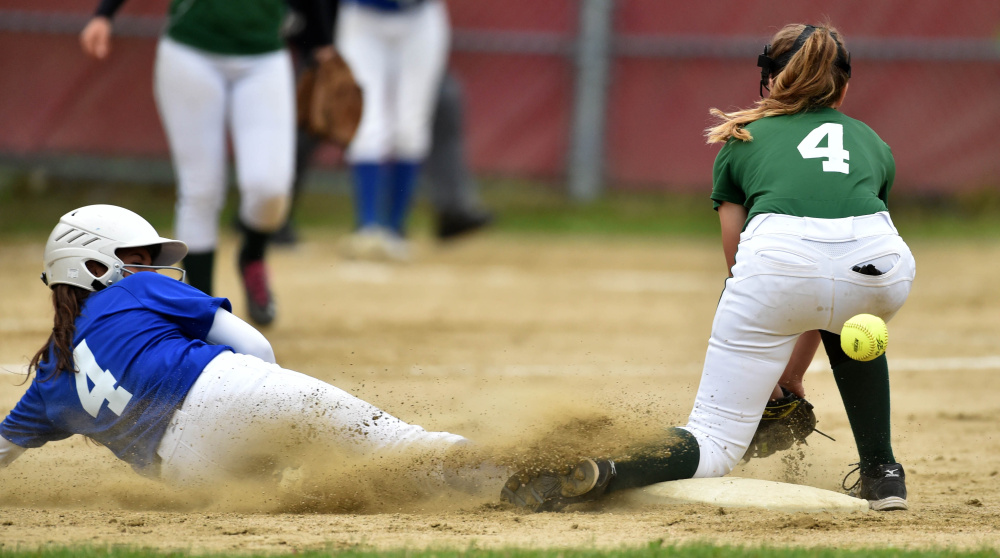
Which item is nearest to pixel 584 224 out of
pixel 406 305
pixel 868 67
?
pixel 868 67

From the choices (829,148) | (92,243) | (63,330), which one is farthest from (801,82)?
(63,330)

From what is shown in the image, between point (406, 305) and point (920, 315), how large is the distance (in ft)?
10.9

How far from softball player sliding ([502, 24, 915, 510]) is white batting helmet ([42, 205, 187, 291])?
1326mm

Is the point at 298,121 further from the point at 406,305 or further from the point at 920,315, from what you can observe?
the point at 920,315

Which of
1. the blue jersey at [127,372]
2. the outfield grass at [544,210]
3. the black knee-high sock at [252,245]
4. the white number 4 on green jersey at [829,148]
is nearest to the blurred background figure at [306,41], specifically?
the black knee-high sock at [252,245]

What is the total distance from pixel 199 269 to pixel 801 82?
3.14 metres

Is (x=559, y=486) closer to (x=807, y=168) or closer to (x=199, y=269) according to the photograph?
(x=807, y=168)

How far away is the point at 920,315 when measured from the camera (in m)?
7.35

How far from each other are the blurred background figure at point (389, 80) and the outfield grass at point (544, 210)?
2.24 m

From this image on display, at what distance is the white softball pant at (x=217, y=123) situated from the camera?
523 cm

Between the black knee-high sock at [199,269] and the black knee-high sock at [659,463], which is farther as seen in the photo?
the black knee-high sock at [199,269]

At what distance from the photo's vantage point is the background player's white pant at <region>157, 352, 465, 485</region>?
10.4 ft

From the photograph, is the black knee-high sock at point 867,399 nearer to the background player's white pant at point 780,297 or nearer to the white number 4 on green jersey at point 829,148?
the background player's white pant at point 780,297

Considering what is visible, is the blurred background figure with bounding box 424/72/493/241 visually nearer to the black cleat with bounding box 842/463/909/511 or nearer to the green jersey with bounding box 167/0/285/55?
the green jersey with bounding box 167/0/285/55
